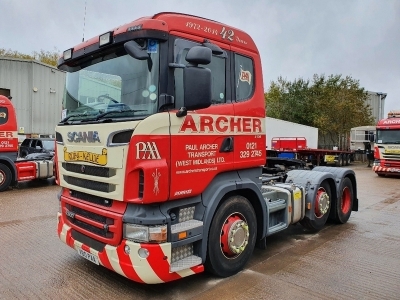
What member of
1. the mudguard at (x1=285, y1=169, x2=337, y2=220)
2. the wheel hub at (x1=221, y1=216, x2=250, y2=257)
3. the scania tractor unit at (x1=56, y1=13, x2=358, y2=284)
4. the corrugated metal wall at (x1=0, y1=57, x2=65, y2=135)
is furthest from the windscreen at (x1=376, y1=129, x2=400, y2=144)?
the corrugated metal wall at (x1=0, y1=57, x2=65, y2=135)

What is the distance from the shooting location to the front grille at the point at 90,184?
346 cm

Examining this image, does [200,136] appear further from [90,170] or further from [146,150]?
[90,170]

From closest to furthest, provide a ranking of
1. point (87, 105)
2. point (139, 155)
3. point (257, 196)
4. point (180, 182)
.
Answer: point (139, 155) < point (180, 182) < point (87, 105) < point (257, 196)

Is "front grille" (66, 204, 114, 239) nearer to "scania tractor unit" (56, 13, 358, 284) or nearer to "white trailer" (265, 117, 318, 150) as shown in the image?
"scania tractor unit" (56, 13, 358, 284)

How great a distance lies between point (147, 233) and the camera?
10.7 ft

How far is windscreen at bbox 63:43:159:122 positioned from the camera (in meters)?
3.34

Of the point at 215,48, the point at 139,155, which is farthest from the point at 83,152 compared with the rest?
the point at 215,48

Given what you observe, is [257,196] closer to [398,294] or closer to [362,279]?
[362,279]

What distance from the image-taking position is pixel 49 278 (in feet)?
13.3

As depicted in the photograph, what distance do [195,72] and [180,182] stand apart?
1093 mm

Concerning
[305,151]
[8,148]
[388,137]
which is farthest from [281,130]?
[8,148]

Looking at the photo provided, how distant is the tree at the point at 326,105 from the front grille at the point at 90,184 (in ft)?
79.1

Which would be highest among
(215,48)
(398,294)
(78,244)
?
(215,48)

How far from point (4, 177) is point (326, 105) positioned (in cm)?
2244
